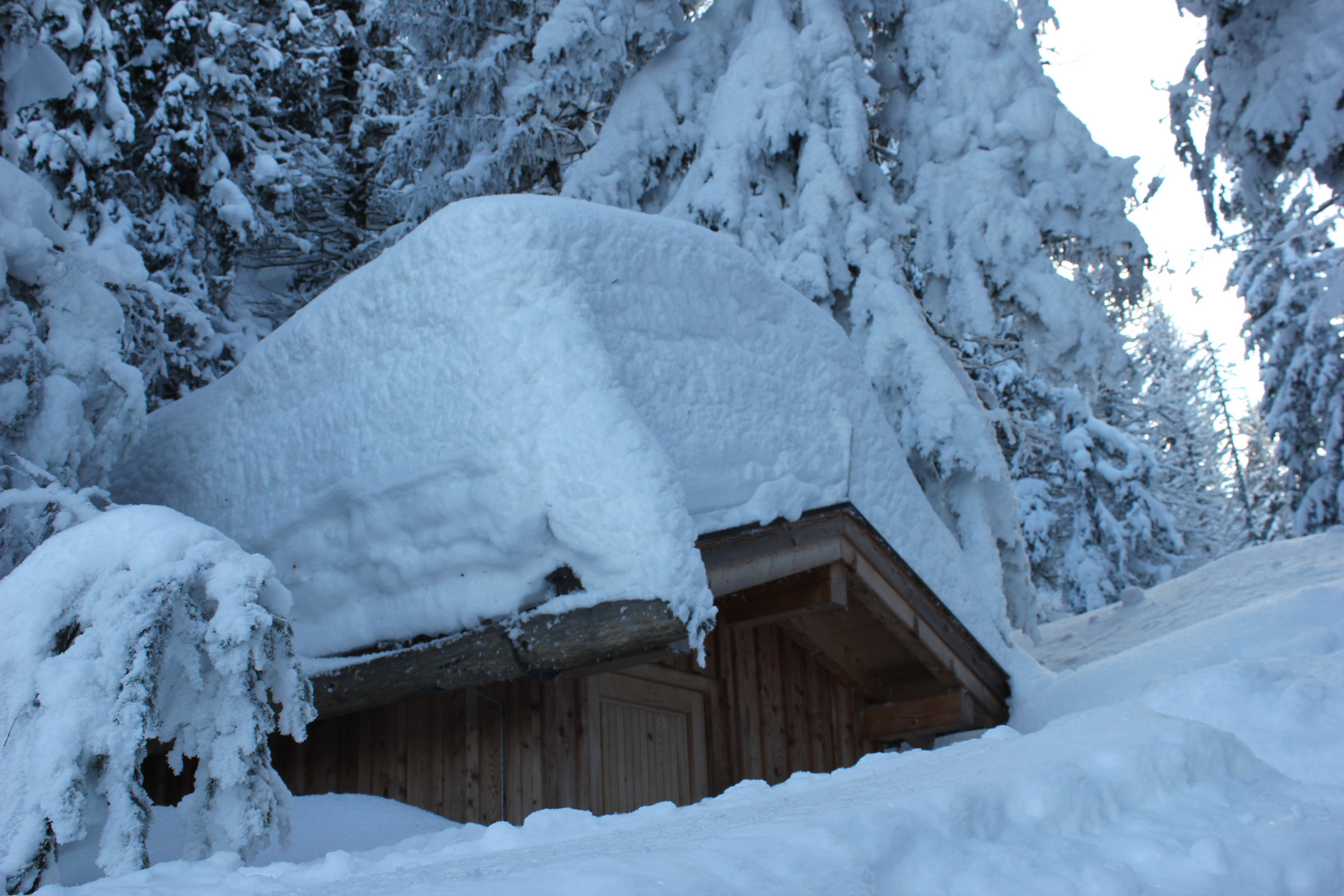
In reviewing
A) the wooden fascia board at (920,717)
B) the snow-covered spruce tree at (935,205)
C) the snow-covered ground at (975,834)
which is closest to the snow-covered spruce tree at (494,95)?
the snow-covered spruce tree at (935,205)

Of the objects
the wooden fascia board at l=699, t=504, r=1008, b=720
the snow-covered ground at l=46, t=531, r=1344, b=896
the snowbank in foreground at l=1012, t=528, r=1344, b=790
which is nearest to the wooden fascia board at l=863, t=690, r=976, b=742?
the wooden fascia board at l=699, t=504, r=1008, b=720

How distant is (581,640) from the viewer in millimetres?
3850

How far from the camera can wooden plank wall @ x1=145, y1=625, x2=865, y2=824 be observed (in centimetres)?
498

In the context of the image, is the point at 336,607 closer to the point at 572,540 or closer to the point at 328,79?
the point at 572,540

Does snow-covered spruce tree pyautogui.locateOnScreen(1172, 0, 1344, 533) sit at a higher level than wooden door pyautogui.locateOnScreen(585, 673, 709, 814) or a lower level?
higher

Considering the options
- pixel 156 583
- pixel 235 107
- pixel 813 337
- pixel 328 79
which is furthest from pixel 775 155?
pixel 328 79

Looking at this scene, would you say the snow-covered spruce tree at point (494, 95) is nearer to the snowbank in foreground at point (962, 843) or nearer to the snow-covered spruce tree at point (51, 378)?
the snow-covered spruce tree at point (51, 378)

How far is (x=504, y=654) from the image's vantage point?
4.06 metres

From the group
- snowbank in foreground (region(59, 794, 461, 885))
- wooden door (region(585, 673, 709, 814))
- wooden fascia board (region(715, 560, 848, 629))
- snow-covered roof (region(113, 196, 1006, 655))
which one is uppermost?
snow-covered roof (region(113, 196, 1006, 655))

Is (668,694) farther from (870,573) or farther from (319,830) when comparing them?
(319,830)

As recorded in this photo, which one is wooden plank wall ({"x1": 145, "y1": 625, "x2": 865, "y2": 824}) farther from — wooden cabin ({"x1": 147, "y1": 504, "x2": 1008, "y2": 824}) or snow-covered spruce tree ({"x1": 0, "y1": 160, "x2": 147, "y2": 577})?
snow-covered spruce tree ({"x1": 0, "y1": 160, "x2": 147, "y2": 577})

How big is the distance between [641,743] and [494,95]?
347 inches

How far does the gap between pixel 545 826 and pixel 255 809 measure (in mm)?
919

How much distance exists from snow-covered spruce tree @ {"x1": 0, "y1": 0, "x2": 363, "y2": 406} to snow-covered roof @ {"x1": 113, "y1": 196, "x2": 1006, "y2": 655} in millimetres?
1573
